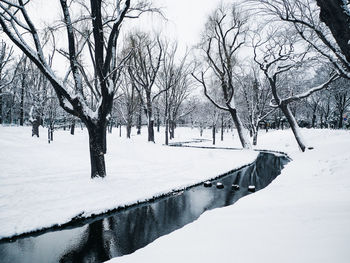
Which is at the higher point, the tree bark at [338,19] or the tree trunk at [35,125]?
the tree bark at [338,19]

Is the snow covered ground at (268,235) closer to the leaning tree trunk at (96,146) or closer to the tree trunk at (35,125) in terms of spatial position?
the leaning tree trunk at (96,146)

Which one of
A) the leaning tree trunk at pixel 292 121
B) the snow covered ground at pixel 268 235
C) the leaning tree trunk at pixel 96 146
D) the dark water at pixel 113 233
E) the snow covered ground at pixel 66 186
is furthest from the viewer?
the leaning tree trunk at pixel 292 121

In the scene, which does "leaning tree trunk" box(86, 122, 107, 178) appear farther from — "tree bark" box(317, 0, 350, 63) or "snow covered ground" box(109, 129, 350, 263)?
"tree bark" box(317, 0, 350, 63)

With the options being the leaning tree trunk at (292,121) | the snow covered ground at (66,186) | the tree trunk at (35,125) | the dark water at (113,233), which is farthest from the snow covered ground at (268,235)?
the tree trunk at (35,125)

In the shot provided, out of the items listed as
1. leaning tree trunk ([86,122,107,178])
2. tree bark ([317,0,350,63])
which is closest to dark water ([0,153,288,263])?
leaning tree trunk ([86,122,107,178])

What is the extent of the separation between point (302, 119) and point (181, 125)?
1606 inches

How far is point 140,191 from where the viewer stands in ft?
25.3

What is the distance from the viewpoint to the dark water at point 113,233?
4.43 m

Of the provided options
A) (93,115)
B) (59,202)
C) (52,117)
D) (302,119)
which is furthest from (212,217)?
(302,119)

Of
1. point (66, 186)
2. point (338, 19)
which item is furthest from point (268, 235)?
point (66, 186)

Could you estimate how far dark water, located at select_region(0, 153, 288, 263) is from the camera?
4.43 m

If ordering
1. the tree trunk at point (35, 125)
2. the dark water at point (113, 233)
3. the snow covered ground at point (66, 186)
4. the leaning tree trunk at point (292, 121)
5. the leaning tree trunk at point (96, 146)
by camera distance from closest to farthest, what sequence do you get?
the dark water at point (113, 233) < the snow covered ground at point (66, 186) < the leaning tree trunk at point (96, 146) < the leaning tree trunk at point (292, 121) < the tree trunk at point (35, 125)

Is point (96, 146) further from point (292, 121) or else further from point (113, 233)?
point (292, 121)

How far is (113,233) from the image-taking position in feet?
17.5
